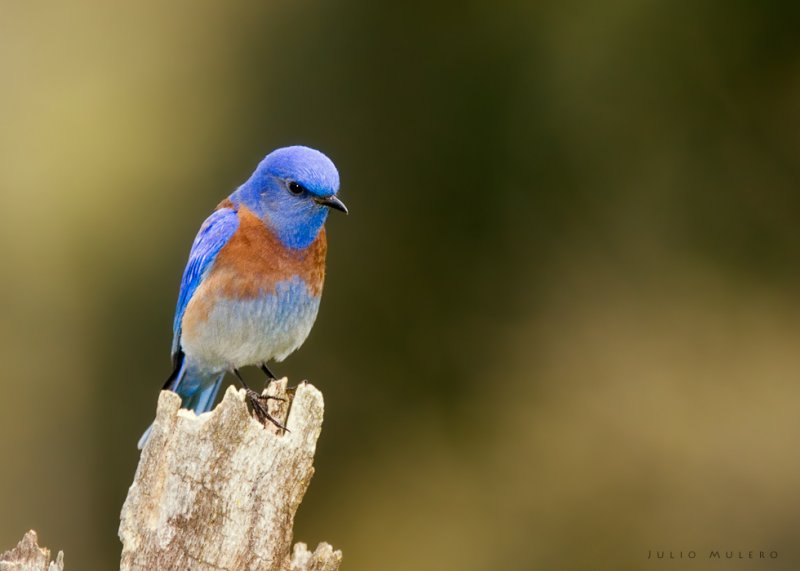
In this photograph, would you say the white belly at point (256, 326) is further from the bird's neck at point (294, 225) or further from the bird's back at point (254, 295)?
the bird's neck at point (294, 225)

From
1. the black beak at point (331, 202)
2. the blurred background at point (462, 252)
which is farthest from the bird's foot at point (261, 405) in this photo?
the blurred background at point (462, 252)

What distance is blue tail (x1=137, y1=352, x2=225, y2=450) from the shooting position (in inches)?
218

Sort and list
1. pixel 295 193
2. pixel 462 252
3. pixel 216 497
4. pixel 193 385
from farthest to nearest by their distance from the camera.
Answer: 1. pixel 462 252
2. pixel 193 385
3. pixel 295 193
4. pixel 216 497

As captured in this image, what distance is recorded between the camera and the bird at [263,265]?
4.96m

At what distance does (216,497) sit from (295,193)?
1.61 metres

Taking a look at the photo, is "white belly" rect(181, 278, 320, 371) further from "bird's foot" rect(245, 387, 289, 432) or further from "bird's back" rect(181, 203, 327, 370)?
"bird's foot" rect(245, 387, 289, 432)

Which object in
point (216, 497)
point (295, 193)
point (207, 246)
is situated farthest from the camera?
point (207, 246)

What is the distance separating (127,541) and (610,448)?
207 inches

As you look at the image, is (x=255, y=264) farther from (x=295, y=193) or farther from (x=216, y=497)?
(x=216, y=497)

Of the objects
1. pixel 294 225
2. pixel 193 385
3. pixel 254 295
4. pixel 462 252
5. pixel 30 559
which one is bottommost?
pixel 30 559

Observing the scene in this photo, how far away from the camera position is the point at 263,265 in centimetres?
500

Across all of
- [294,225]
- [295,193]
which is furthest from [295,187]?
[294,225]

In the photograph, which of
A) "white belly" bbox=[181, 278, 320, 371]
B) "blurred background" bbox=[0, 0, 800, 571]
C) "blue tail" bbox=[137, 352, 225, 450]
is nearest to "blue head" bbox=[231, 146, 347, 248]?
"white belly" bbox=[181, 278, 320, 371]

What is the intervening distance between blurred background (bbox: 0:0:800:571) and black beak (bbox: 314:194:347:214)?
3217mm
